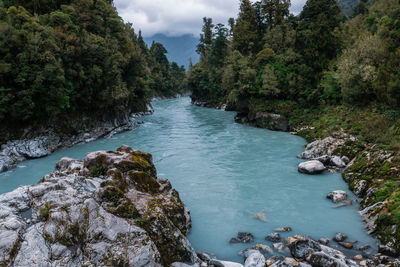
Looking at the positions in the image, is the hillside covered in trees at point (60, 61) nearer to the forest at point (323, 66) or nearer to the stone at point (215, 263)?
the forest at point (323, 66)

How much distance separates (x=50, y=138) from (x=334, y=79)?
25.3m

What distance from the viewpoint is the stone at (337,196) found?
1100 cm

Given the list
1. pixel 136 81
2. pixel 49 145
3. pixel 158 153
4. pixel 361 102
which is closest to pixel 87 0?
pixel 136 81

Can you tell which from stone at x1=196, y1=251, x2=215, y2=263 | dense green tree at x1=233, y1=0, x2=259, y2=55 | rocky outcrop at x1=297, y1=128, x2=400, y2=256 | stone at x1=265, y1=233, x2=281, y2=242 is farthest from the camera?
dense green tree at x1=233, y1=0, x2=259, y2=55

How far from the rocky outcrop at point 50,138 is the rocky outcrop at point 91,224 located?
469 inches

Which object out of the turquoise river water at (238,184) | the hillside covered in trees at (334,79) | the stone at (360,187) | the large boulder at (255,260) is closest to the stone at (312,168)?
the turquoise river water at (238,184)

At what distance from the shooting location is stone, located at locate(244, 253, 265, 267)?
719cm

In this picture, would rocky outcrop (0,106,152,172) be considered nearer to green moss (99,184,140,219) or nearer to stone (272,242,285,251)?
green moss (99,184,140,219)

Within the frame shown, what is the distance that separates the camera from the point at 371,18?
2564 centimetres

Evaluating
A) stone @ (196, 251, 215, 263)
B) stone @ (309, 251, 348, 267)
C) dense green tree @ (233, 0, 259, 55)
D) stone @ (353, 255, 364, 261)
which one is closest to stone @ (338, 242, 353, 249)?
stone @ (353, 255, 364, 261)

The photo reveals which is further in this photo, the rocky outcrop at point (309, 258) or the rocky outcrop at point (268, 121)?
the rocky outcrop at point (268, 121)

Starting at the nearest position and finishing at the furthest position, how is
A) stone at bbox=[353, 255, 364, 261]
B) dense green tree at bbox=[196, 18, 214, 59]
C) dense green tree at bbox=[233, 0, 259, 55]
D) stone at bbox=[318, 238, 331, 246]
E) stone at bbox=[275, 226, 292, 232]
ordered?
stone at bbox=[353, 255, 364, 261] → stone at bbox=[318, 238, 331, 246] → stone at bbox=[275, 226, 292, 232] → dense green tree at bbox=[233, 0, 259, 55] → dense green tree at bbox=[196, 18, 214, 59]

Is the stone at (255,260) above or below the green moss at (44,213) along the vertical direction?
below

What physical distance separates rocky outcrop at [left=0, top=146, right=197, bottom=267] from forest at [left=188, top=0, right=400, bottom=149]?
12.0 meters
